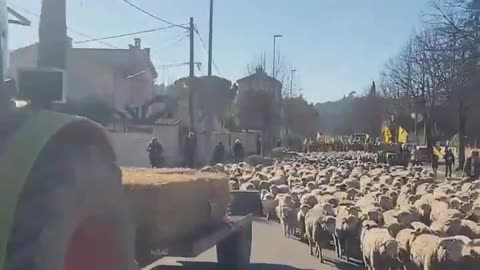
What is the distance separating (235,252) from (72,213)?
23.0ft

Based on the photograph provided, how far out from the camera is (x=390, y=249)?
35.7ft

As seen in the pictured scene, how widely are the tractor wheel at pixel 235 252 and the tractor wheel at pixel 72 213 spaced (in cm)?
611

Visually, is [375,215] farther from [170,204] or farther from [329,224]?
[170,204]

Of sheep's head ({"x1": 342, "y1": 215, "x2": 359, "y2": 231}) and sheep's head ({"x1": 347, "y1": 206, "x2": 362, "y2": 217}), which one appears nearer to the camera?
sheep's head ({"x1": 342, "y1": 215, "x2": 359, "y2": 231})

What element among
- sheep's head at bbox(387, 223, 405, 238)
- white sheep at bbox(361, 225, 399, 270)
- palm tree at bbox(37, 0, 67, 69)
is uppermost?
palm tree at bbox(37, 0, 67, 69)

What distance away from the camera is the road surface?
10742 mm

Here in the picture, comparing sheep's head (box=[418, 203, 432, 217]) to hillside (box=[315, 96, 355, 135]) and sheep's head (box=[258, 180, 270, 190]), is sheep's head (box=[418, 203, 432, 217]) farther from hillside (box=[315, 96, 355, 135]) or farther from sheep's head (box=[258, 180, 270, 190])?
hillside (box=[315, 96, 355, 135])

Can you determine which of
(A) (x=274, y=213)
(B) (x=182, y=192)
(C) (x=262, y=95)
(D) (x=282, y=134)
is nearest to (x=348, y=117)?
(D) (x=282, y=134)

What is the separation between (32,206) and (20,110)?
0.61 m

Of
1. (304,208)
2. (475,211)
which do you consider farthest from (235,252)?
(475,211)

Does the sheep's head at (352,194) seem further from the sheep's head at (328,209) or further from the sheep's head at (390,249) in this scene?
the sheep's head at (390,249)

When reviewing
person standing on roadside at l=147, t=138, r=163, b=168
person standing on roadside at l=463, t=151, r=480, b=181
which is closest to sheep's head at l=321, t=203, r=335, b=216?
person standing on roadside at l=147, t=138, r=163, b=168

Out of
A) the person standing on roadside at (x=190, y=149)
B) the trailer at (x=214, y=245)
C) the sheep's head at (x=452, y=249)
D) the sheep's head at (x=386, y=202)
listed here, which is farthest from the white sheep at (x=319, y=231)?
the person standing on roadside at (x=190, y=149)

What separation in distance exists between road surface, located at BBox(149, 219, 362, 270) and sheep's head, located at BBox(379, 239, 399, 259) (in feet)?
5.55
